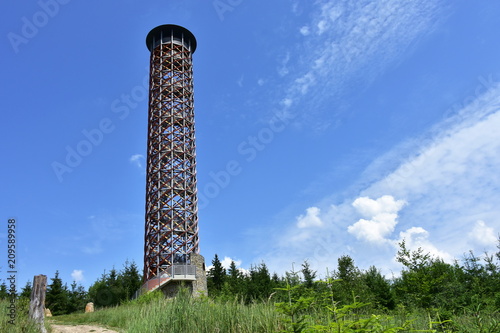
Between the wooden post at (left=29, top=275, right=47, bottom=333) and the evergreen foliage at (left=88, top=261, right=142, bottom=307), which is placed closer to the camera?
the wooden post at (left=29, top=275, right=47, bottom=333)

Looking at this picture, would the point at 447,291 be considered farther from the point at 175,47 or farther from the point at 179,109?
the point at 175,47

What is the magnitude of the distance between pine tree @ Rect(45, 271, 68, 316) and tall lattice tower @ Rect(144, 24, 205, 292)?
8489 millimetres

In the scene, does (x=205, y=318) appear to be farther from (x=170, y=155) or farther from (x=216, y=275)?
(x=216, y=275)

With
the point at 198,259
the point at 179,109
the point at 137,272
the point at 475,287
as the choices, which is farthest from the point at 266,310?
the point at 137,272

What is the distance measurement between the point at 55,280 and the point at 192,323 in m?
31.4

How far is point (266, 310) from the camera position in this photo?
4.95 metres

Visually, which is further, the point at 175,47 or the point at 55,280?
the point at 175,47

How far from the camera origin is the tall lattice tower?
2678 cm

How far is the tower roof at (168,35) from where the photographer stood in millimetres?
33594

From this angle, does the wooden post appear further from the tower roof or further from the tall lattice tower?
the tower roof

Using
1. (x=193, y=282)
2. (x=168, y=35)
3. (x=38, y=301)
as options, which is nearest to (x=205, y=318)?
(x=38, y=301)

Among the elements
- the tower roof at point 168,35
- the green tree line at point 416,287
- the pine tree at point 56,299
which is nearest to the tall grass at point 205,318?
the green tree line at point 416,287

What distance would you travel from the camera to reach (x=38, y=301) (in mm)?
8844

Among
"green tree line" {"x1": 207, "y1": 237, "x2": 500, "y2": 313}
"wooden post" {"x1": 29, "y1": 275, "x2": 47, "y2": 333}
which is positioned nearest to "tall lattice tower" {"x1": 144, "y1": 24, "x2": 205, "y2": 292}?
"green tree line" {"x1": 207, "y1": 237, "x2": 500, "y2": 313}
